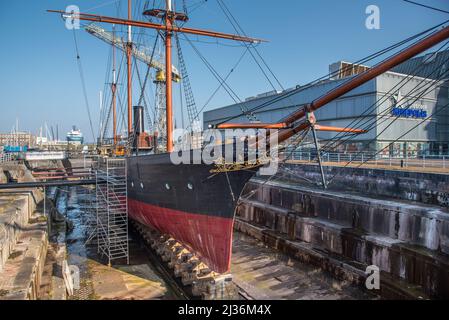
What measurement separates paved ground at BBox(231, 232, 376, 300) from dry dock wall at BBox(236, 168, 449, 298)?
1.96 ft

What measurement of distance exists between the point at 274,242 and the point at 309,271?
281 centimetres

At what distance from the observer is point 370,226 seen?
12.1 m

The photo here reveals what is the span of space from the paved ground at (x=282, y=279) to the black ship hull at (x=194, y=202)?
1.95 metres

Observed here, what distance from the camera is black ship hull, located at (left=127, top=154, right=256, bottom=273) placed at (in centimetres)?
933

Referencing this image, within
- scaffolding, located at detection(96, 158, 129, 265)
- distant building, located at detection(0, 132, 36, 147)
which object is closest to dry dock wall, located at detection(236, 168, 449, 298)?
scaffolding, located at detection(96, 158, 129, 265)

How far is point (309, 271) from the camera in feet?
39.2

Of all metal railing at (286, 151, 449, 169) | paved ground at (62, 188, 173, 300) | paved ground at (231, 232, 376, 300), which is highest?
metal railing at (286, 151, 449, 169)

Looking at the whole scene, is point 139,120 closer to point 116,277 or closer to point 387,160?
point 116,277

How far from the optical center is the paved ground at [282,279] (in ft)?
33.2

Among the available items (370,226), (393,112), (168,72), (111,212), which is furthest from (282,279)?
(393,112)

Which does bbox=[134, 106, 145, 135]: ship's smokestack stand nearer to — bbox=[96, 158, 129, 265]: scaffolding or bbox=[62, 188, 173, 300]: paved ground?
bbox=[96, 158, 129, 265]: scaffolding

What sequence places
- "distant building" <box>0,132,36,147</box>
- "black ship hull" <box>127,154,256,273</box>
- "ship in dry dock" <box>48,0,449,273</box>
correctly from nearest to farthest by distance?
1. "ship in dry dock" <box>48,0,449,273</box>
2. "black ship hull" <box>127,154,256,273</box>
3. "distant building" <box>0,132,36,147</box>
